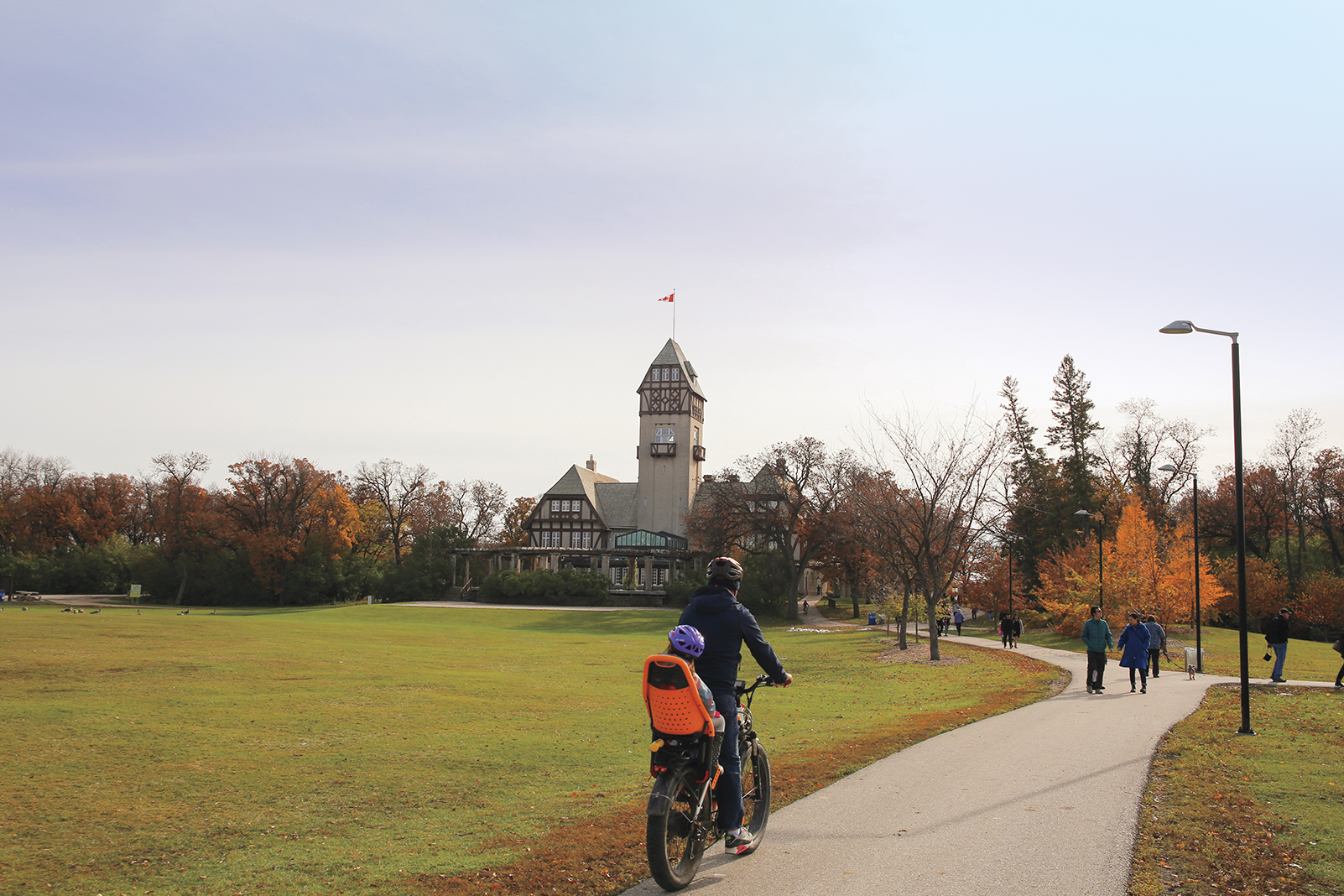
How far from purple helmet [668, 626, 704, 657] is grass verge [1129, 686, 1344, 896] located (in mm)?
3219

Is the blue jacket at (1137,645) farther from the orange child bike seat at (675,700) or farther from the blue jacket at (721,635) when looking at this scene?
the orange child bike seat at (675,700)

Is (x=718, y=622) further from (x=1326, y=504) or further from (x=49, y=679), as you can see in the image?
(x=1326, y=504)

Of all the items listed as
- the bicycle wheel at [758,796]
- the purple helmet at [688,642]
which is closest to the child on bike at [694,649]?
the purple helmet at [688,642]

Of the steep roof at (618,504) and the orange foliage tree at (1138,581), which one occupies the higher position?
the steep roof at (618,504)

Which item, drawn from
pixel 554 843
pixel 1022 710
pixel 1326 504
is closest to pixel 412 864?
pixel 554 843

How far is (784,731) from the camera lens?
14469 mm

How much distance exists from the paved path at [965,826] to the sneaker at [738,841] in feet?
0.35

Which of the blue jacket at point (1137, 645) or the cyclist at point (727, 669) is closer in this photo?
the cyclist at point (727, 669)

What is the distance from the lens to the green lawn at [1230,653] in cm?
2584

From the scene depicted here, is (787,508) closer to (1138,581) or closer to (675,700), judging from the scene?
(1138,581)

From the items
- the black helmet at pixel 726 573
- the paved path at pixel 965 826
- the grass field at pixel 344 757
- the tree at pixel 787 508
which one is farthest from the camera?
the tree at pixel 787 508

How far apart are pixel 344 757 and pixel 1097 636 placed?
1551 centimetres

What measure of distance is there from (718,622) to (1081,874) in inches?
119

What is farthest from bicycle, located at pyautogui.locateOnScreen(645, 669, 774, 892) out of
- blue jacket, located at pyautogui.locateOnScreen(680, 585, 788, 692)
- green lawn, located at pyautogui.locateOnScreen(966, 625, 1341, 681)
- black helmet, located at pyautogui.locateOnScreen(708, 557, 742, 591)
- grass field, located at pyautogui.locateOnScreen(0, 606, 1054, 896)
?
green lawn, located at pyautogui.locateOnScreen(966, 625, 1341, 681)
